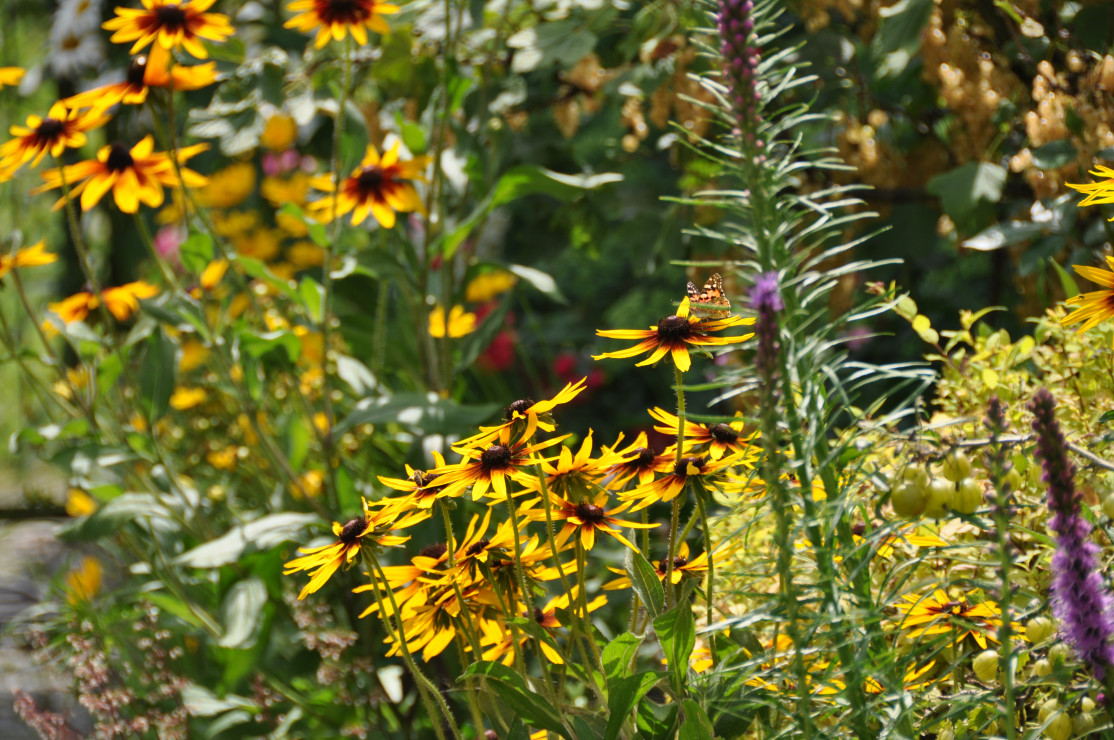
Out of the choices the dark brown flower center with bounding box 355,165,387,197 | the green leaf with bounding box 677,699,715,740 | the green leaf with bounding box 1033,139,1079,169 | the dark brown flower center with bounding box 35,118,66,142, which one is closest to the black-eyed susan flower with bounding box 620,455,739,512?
the green leaf with bounding box 677,699,715,740

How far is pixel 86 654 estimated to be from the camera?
90cm

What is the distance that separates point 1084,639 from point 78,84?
2.52 meters

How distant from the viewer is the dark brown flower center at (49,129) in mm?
876

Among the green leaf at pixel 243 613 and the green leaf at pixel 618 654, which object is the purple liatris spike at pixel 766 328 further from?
the green leaf at pixel 243 613

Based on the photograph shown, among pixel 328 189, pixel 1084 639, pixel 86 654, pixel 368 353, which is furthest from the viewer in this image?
pixel 368 353

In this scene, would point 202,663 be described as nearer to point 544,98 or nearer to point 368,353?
point 368,353

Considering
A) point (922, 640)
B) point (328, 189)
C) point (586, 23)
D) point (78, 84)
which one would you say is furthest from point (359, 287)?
point (78, 84)

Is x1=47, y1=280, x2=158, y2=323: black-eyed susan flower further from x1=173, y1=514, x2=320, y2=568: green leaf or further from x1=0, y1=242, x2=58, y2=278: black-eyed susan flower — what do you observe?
x1=173, y1=514, x2=320, y2=568: green leaf

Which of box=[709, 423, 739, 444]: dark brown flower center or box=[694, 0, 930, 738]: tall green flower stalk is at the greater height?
box=[694, 0, 930, 738]: tall green flower stalk

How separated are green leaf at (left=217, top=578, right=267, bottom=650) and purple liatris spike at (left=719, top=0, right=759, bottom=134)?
76 cm

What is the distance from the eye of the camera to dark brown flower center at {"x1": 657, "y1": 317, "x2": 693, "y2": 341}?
1.64 ft

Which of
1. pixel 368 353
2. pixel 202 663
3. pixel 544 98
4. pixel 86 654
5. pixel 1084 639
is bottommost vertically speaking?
pixel 202 663

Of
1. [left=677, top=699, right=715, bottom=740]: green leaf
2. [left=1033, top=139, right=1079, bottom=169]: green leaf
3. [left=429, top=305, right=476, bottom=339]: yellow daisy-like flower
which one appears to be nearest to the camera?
[left=677, top=699, right=715, bottom=740]: green leaf

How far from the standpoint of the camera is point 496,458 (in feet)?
1.57
